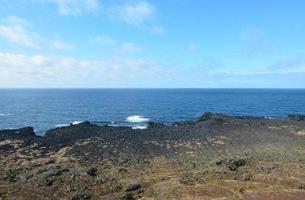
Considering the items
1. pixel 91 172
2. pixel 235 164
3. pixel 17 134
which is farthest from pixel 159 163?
pixel 17 134

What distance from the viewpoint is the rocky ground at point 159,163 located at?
1230 inches

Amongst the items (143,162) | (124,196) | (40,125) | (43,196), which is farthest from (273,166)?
(40,125)

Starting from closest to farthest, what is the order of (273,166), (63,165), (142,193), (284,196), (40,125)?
(284,196)
(142,193)
(273,166)
(63,165)
(40,125)

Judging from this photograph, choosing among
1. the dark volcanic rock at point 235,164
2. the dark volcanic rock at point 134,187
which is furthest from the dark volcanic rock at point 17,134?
the dark volcanic rock at point 235,164

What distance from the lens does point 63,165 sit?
144 feet

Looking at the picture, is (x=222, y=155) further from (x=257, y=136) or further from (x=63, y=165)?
(x=63, y=165)

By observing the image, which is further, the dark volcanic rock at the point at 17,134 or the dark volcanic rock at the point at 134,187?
the dark volcanic rock at the point at 17,134

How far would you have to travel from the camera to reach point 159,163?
45969 millimetres

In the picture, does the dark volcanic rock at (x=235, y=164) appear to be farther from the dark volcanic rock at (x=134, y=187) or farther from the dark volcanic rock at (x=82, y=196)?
the dark volcanic rock at (x=82, y=196)

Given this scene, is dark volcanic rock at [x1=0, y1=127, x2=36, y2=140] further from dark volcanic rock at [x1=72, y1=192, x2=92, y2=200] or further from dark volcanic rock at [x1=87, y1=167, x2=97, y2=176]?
dark volcanic rock at [x1=72, y1=192, x2=92, y2=200]

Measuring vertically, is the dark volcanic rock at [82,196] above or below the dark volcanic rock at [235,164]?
below

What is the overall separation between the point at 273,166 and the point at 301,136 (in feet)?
93.7

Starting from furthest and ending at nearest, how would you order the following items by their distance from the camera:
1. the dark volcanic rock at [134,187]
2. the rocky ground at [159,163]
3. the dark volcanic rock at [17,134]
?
the dark volcanic rock at [17,134] → the dark volcanic rock at [134,187] → the rocky ground at [159,163]

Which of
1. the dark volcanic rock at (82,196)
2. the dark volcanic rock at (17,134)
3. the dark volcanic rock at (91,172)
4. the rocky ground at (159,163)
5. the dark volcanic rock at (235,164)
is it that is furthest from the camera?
the dark volcanic rock at (17,134)
